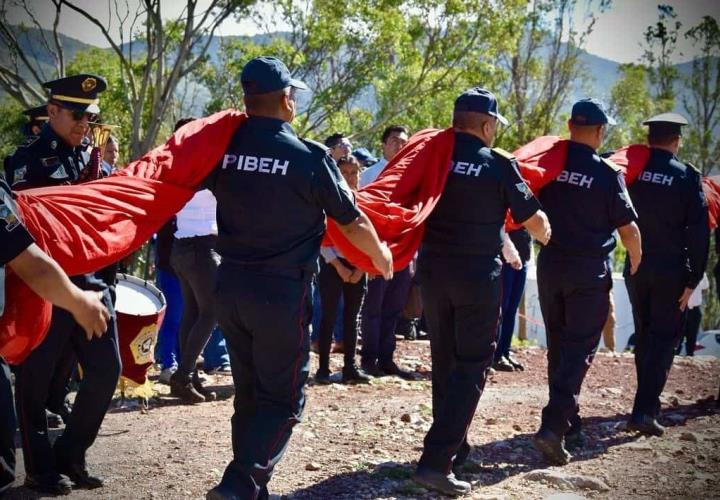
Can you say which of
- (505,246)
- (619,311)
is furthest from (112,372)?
(619,311)

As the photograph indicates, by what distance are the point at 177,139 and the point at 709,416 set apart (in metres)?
5.86

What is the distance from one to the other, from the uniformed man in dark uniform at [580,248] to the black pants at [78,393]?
3.03 m

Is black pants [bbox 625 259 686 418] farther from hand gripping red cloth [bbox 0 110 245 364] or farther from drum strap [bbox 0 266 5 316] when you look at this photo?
drum strap [bbox 0 266 5 316]

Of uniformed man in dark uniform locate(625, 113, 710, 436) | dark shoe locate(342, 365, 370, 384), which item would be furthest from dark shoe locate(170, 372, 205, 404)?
uniformed man in dark uniform locate(625, 113, 710, 436)

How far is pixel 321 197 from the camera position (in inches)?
191

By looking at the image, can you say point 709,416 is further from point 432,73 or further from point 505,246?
point 432,73

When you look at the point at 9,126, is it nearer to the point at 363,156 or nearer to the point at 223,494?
the point at 363,156

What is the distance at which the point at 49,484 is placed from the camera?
210 inches

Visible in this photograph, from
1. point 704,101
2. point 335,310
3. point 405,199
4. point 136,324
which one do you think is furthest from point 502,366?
point 704,101

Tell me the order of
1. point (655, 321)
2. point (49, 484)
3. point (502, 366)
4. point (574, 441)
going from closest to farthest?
point (49, 484) < point (574, 441) < point (655, 321) < point (502, 366)

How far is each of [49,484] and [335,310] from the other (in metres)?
3.97

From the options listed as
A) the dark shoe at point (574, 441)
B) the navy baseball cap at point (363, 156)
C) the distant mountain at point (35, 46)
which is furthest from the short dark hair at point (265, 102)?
the distant mountain at point (35, 46)

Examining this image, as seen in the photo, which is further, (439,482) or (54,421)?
(54,421)

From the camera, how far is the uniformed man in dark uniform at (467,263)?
5.79 metres
